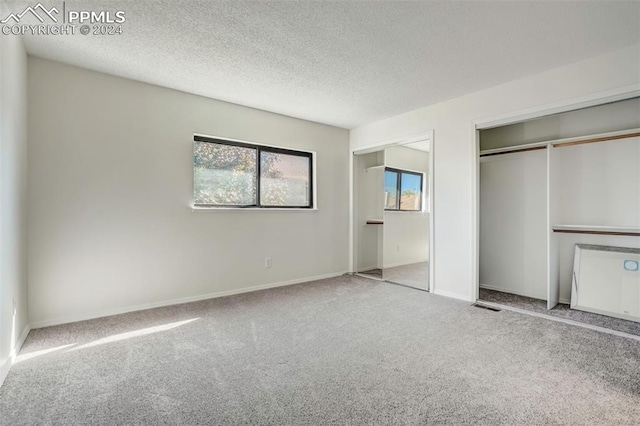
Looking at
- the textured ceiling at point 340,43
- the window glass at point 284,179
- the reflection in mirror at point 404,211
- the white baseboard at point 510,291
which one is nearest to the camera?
the textured ceiling at point 340,43

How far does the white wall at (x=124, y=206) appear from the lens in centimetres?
279

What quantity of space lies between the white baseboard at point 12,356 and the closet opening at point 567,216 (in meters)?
4.34

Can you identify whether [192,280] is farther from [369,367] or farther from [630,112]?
[630,112]

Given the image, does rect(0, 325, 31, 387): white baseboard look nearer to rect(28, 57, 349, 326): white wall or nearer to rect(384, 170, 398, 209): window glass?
rect(28, 57, 349, 326): white wall

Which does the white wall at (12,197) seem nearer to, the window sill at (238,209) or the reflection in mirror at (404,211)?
the window sill at (238,209)

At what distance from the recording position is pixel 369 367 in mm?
2031

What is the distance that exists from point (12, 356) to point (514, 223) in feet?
16.8

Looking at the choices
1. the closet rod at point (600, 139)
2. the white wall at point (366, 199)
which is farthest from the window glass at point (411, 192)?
the closet rod at point (600, 139)

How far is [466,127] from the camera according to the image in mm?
3654

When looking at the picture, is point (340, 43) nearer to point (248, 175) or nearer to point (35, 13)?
point (248, 175)

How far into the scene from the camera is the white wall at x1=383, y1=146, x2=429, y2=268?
15.7 feet

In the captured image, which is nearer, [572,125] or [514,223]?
[572,125]

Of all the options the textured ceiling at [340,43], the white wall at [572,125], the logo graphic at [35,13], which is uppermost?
the logo graphic at [35,13]
